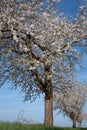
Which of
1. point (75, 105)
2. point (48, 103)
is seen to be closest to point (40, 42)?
point (48, 103)

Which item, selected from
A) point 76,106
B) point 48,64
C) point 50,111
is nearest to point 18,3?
point 48,64

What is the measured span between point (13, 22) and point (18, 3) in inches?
49.3

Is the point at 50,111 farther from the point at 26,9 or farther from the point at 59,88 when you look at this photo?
the point at 26,9

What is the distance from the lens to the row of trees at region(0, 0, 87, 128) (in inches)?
787

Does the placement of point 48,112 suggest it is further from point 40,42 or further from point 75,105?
point 75,105

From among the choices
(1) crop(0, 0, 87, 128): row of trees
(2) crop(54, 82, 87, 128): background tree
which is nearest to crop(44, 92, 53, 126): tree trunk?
(1) crop(0, 0, 87, 128): row of trees

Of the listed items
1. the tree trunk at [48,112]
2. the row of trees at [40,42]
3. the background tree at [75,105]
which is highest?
the background tree at [75,105]

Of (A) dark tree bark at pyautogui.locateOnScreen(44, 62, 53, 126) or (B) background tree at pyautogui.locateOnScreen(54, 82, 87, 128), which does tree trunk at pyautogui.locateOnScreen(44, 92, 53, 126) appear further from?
(B) background tree at pyautogui.locateOnScreen(54, 82, 87, 128)

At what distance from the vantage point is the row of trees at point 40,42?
65.6 feet

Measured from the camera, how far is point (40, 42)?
21078 millimetres

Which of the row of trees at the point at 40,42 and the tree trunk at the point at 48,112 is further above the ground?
the row of trees at the point at 40,42

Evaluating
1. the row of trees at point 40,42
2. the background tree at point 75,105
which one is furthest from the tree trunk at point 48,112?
the background tree at point 75,105

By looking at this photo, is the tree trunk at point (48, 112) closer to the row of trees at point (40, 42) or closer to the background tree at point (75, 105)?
the row of trees at point (40, 42)

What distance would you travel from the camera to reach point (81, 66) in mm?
24234
